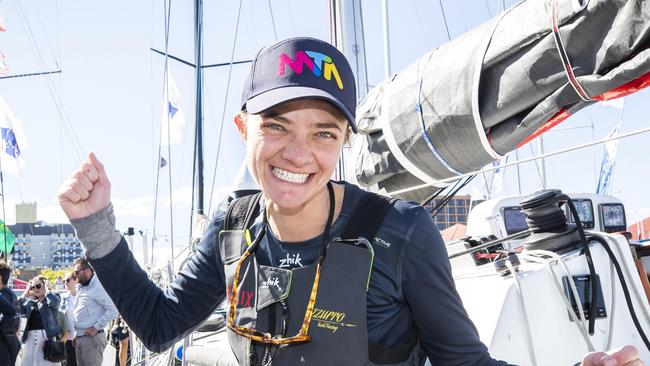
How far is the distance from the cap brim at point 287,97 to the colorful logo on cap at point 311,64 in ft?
0.19

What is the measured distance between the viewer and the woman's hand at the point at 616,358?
1.13 meters

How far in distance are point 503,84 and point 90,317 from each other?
20.9 feet

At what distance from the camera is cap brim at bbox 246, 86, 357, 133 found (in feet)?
4.68

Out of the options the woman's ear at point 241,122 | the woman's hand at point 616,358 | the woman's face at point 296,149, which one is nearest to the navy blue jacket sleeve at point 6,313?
the woman's ear at point 241,122

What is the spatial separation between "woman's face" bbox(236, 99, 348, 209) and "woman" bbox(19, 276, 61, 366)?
6561 millimetres

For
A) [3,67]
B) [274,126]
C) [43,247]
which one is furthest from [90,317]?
[43,247]

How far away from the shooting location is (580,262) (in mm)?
2514

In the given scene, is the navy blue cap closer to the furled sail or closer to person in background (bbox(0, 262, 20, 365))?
the furled sail

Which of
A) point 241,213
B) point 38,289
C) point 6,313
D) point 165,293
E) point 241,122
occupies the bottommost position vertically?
point 6,313

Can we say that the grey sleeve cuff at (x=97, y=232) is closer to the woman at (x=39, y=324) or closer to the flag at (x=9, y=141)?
Result: the woman at (x=39, y=324)

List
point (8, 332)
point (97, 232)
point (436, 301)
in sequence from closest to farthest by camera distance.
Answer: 1. point (436, 301)
2. point (97, 232)
3. point (8, 332)

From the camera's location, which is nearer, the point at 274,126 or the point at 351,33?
the point at 274,126

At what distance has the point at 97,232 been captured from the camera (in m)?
1.61

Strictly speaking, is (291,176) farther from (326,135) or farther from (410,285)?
(410,285)
